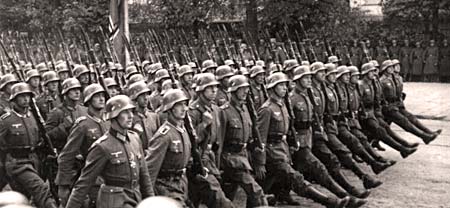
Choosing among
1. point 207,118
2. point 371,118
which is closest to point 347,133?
point 371,118

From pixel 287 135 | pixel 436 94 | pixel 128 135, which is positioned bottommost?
pixel 436 94

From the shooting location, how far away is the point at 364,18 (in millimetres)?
28047

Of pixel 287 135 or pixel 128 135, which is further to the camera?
pixel 287 135

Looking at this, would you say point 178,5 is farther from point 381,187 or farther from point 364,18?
point 381,187

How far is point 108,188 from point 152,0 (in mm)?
23971

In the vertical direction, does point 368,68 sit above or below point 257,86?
above

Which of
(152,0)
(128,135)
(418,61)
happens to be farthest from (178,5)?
(128,135)

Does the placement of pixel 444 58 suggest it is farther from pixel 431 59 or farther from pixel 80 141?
pixel 80 141

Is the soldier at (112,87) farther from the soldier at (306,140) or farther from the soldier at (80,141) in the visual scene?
the soldier at (306,140)

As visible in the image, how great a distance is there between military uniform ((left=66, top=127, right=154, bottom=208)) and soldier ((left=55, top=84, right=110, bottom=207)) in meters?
1.29

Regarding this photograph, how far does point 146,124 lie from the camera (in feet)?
30.0

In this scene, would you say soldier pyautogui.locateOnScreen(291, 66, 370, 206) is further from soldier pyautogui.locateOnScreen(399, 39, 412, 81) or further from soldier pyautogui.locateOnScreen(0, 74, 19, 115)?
soldier pyautogui.locateOnScreen(399, 39, 412, 81)

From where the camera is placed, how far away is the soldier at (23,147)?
8.60 m

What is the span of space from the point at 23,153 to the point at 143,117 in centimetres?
149
